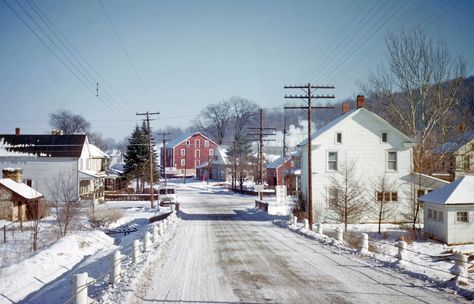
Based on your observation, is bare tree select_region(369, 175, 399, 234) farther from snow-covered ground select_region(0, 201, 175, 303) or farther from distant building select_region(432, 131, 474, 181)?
snow-covered ground select_region(0, 201, 175, 303)

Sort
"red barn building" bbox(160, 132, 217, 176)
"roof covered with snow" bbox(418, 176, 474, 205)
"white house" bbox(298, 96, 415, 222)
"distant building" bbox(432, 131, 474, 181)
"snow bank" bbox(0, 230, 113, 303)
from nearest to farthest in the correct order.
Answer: "snow bank" bbox(0, 230, 113, 303)
"roof covered with snow" bbox(418, 176, 474, 205)
"white house" bbox(298, 96, 415, 222)
"distant building" bbox(432, 131, 474, 181)
"red barn building" bbox(160, 132, 217, 176)

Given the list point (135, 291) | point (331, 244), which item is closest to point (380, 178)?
point (331, 244)

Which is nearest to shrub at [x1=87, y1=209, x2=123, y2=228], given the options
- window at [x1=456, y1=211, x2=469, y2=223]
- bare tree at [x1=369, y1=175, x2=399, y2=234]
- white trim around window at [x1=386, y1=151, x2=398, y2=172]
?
bare tree at [x1=369, y1=175, x2=399, y2=234]

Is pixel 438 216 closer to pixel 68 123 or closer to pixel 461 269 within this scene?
pixel 461 269

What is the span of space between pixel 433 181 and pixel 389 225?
518 centimetres

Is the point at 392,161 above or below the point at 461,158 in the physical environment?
below

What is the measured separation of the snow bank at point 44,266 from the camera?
17070 mm

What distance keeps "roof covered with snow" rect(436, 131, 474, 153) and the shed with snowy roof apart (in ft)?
134

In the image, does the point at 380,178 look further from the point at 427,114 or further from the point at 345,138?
the point at 427,114

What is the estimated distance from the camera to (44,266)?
65.4 feet

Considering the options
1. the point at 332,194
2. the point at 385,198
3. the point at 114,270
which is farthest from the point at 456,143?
the point at 114,270

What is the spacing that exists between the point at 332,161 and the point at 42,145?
35434mm

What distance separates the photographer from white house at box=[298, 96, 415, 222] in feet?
112

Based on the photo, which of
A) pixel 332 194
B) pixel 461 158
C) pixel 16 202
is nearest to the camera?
pixel 332 194
